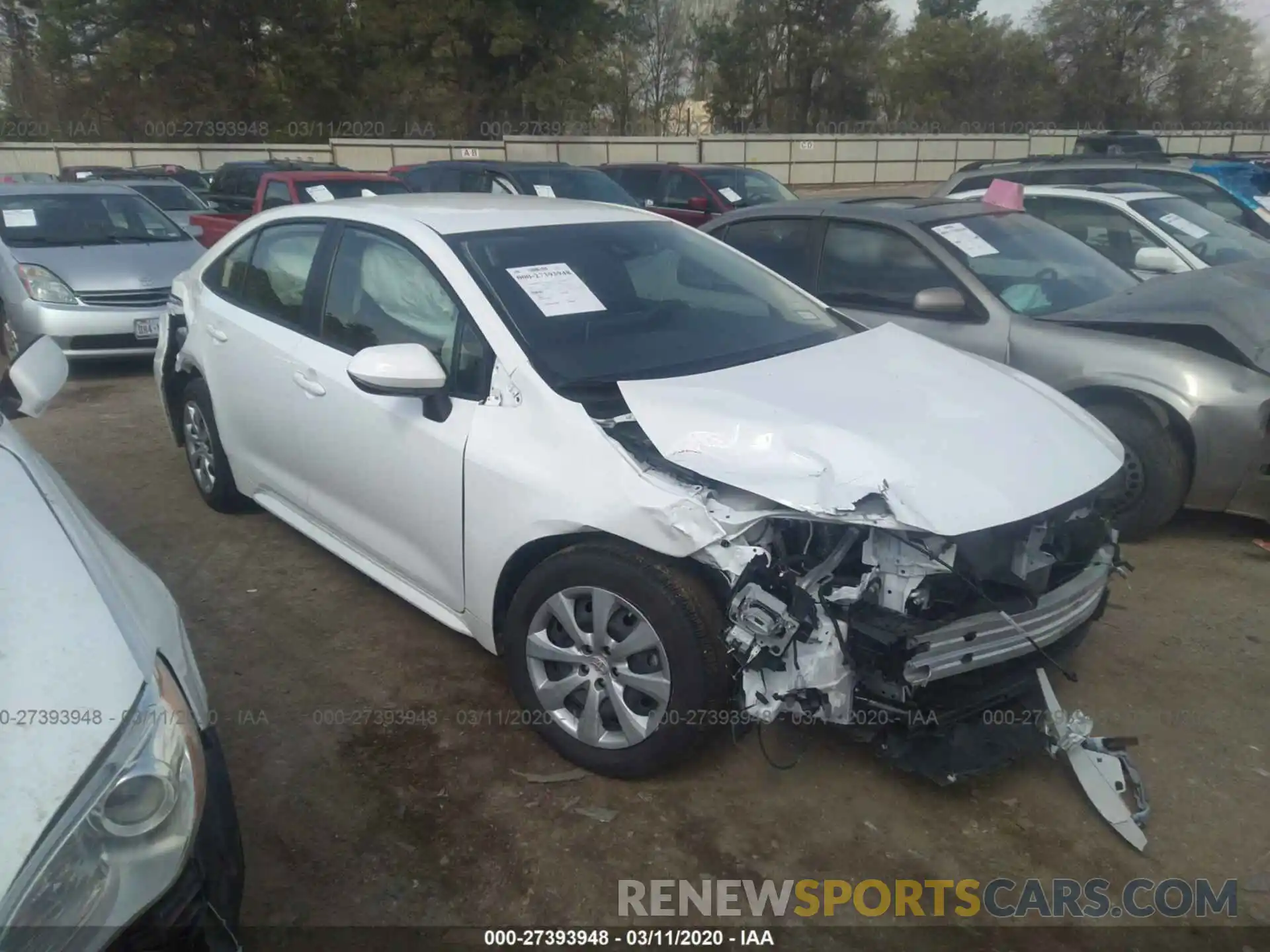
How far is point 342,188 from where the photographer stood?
11820 millimetres

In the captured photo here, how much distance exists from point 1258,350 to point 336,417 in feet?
13.3

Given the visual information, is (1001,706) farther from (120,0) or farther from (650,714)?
(120,0)

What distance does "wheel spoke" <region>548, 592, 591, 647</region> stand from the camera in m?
2.91

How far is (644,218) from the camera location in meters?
4.15

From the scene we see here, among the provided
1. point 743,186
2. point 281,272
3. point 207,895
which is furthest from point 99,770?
point 743,186

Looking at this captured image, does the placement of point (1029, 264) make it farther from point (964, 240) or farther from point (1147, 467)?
point (1147, 467)

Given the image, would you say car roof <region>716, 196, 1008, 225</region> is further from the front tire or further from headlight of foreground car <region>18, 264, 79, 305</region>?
headlight of foreground car <region>18, 264, 79, 305</region>

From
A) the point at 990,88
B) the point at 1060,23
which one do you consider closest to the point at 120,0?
the point at 990,88

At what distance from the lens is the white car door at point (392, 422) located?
10.6 feet

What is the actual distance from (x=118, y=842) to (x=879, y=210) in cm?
490

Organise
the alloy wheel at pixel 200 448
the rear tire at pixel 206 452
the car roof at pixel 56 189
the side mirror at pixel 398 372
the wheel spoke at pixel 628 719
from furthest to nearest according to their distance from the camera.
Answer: the car roof at pixel 56 189
the alloy wheel at pixel 200 448
the rear tire at pixel 206 452
the side mirror at pixel 398 372
the wheel spoke at pixel 628 719

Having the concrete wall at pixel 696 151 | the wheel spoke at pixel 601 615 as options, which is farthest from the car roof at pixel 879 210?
the concrete wall at pixel 696 151

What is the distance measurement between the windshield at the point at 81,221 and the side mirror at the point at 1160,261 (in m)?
8.07

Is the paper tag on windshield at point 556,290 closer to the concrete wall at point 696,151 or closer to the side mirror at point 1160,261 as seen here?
the side mirror at point 1160,261
